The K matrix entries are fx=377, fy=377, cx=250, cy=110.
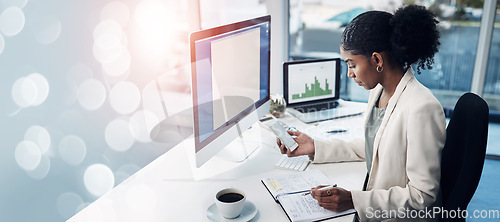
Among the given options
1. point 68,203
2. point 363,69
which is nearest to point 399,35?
point 363,69

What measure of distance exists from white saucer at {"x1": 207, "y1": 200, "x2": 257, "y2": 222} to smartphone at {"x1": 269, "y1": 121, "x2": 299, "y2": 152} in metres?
0.38

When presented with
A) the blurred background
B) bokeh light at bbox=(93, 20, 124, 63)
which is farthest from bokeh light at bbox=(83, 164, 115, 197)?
bokeh light at bbox=(93, 20, 124, 63)

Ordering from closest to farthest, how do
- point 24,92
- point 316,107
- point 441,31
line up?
point 24,92
point 316,107
point 441,31

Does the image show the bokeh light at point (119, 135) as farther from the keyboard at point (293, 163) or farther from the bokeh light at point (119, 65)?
the keyboard at point (293, 163)

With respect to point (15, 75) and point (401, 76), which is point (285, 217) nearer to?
Answer: point (401, 76)

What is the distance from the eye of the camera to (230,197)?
3.61 ft

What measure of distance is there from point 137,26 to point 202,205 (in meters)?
1.47

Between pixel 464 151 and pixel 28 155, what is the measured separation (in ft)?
5.27

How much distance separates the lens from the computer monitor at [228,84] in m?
1.22

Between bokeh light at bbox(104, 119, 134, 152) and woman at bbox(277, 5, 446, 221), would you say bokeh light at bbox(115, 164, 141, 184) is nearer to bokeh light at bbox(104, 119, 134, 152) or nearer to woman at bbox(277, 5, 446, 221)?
bokeh light at bbox(104, 119, 134, 152)

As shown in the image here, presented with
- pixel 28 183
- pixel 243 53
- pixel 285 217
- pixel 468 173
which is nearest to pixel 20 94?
pixel 28 183

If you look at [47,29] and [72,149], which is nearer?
[47,29]

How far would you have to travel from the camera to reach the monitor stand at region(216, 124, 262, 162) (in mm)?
1501

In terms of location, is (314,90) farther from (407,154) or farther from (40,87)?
(40,87)
